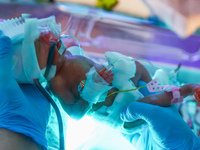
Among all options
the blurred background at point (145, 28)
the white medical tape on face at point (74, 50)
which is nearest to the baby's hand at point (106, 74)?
the white medical tape on face at point (74, 50)

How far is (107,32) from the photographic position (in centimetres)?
174

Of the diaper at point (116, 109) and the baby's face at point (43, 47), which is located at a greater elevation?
the baby's face at point (43, 47)

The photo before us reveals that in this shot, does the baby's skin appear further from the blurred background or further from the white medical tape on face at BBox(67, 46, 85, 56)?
the blurred background

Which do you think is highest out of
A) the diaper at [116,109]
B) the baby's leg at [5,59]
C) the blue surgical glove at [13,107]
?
the baby's leg at [5,59]

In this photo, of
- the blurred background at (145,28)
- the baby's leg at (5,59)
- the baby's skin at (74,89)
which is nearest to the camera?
the baby's leg at (5,59)

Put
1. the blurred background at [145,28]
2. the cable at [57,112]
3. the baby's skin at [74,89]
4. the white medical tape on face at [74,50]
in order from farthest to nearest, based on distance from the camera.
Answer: the blurred background at [145,28]
the white medical tape on face at [74,50]
the baby's skin at [74,89]
the cable at [57,112]

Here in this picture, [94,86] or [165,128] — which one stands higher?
[94,86]

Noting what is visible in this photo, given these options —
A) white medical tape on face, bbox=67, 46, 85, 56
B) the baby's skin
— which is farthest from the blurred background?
the baby's skin

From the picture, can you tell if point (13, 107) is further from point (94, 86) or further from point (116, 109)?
point (116, 109)

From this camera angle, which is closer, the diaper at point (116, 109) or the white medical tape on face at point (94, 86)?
the white medical tape on face at point (94, 86)

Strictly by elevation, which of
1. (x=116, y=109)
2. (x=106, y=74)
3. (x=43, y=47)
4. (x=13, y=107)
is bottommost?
(x=116, y=109)

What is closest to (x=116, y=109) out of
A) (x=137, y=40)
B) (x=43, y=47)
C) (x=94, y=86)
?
(x=94, y=86)

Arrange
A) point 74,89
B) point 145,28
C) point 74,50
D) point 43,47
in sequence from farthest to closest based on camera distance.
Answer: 1. point 145,28
2. point 74,50
3. point 74,89
4. point 43,47

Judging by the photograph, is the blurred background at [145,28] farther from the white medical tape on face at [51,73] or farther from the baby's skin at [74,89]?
the white medical tape on face at [51,73]
